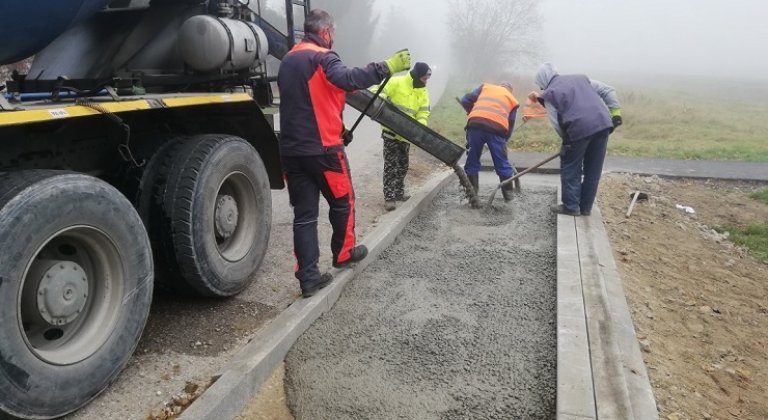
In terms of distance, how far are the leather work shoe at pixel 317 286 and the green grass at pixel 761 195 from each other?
22.6 feet

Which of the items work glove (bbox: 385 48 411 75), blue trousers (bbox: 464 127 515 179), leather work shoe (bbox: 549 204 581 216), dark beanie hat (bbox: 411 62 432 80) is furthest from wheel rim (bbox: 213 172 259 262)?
leather work shoe (bbox: 549 204 581 216)

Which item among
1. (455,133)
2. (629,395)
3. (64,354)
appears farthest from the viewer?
→ (455,133)

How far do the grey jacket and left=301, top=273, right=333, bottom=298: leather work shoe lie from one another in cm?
317

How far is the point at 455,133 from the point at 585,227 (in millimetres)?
7762

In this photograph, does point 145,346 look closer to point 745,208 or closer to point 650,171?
point 745,208

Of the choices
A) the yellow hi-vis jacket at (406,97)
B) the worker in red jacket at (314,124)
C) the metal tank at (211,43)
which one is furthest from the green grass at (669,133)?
the metal tank at (211,43)

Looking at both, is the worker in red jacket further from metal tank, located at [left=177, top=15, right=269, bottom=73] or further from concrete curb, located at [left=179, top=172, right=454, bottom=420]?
metal tank, located at [left=177, top=15, right=269, bottom=73]

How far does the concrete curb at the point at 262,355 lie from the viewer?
2514mm

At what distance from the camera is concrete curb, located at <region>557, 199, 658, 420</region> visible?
258 centimetres

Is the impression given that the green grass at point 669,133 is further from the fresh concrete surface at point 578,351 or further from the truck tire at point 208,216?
the truck tire at point 208,216

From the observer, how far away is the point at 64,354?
7.93ft

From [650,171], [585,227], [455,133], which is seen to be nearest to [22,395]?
[585,227]

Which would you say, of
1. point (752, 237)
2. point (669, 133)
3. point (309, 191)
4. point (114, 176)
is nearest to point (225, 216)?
point (309, 191)

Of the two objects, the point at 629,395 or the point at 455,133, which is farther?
the point at 455,133
